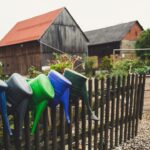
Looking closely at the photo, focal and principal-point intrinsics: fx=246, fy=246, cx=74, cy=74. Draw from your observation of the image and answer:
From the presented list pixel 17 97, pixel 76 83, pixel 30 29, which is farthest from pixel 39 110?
pixel 30 29

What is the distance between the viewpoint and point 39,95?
102 inches

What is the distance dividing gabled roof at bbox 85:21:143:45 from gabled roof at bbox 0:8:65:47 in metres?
12.7

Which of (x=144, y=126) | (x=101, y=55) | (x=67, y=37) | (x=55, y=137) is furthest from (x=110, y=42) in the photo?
(x=55, y=137)

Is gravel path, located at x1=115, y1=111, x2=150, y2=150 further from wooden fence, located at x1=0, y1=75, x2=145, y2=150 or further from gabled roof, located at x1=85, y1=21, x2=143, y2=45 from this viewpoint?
gabled roof, located at x1=85, y1=21, x2=143, y2=45

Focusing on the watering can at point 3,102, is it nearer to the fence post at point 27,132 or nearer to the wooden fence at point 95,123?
the wooden fence at point 95,123

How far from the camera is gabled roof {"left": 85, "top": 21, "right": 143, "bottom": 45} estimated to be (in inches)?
1537

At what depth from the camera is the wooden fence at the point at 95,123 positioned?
9.62 feet

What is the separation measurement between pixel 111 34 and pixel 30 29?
16142 mm

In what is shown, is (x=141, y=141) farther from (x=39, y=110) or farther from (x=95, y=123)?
(x=39, y=110)

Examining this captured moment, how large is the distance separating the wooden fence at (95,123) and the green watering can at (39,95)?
5.3 inches

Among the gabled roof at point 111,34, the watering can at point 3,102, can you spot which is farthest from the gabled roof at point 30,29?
the watering can at point 3,102

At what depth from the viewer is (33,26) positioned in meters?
30.0

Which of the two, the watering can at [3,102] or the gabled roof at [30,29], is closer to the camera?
the watering can at [3,102]

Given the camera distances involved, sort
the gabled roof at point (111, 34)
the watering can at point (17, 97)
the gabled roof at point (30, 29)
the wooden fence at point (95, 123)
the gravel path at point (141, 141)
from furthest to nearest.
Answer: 1. the gabled roof at point (111, 34)
2. the gabled roof at point (30, 29)
3. the gravel path at point (141, 141)
4. the wooden fence at point (95, 123)
5. the watering can at point (17, 97)
